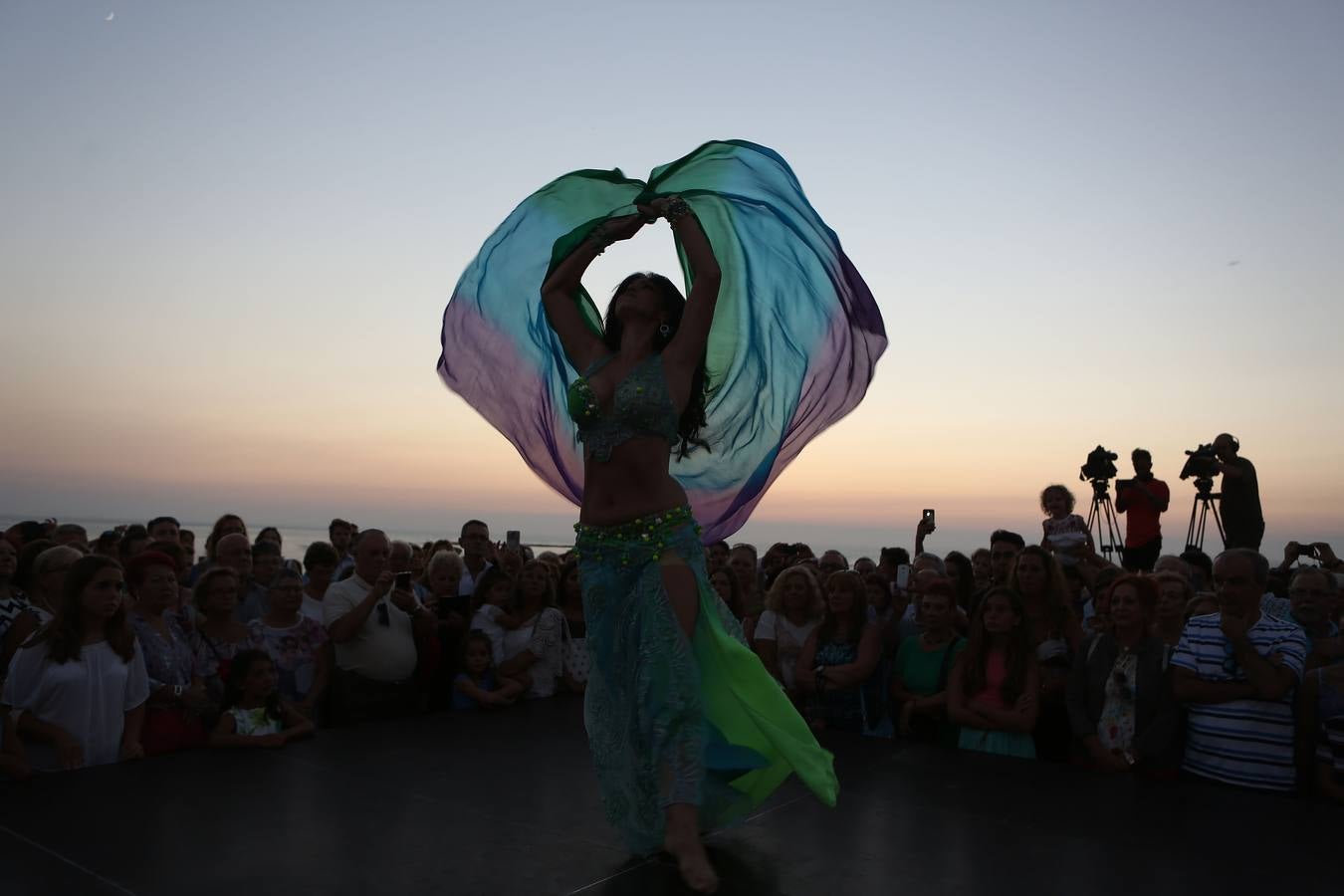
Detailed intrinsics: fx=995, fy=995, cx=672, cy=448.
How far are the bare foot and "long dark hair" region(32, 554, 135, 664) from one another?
91.8 inches

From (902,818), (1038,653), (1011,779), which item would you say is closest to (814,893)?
(902,818)

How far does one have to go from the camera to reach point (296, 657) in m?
4.58

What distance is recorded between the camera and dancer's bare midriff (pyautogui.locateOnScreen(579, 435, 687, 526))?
8.51ft

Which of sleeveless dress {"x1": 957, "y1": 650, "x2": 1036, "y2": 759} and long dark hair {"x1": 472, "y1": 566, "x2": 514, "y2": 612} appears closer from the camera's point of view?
sleeveless dress {"x1": 957, "y1": 650, "x2": 1036, "y2": 759}

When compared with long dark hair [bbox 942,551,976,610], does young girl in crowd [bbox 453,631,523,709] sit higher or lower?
lower

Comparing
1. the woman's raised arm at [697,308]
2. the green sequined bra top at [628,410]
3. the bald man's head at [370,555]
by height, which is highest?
the woman's raised arm at [697,308]

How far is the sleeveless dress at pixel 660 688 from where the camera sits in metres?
2.56

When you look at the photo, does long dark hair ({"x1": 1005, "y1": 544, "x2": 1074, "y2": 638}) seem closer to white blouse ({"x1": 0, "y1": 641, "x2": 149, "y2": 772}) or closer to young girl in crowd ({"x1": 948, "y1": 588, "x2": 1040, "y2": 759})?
young girl in crowd ({"x1": 948, "y1": 588, "x2": 1040, "y2": 759})

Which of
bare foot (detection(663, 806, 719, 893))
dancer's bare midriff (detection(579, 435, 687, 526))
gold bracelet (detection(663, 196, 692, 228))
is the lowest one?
bare foot (detection(663, 806, 719, 893))

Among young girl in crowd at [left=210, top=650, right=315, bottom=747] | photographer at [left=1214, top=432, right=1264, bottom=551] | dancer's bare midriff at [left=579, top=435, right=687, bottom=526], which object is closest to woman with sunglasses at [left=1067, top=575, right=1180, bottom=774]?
dancer's bare midriff at [left=579, top=435, right=687, bottom=526]

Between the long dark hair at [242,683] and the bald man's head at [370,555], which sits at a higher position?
the bald man's head at [370,555]

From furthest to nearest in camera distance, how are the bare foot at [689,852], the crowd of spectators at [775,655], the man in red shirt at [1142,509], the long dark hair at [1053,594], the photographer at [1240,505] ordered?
the man in red shirt at [1142,509] → the photographer at [1240,505] → the long dark hair at [1053,594] → the crowd of spectators at [775,655] → the bare foot at [689,852]

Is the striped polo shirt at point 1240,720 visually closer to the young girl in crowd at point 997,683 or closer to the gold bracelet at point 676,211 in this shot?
the young girl in crowd at point 997,683

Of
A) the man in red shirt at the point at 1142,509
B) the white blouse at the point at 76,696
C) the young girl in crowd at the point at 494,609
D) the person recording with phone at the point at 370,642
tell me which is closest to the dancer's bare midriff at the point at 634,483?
the white blouse at the point at 76,696
